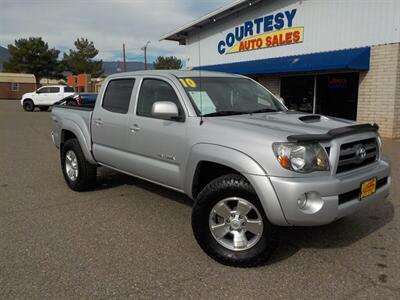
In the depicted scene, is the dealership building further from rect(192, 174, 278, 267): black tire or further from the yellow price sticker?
rect(192, 174, 278, 267): black tire

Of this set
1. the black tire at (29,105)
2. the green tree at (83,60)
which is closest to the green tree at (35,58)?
the green tree at (83,60)

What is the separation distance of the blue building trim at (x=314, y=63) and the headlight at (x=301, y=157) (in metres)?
→ 7.71

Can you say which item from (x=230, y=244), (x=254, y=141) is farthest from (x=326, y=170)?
(x=230, y=244)

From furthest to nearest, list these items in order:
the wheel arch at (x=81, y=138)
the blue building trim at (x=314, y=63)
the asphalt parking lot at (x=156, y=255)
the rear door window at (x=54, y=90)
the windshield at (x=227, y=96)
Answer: the rear door window at (x=54, y=90) < the blue building trim at (x=314, y=63) < the wheel arch at (x=81, y=138) < the windshield at (x=227, y=96) < the asphalt parking lot at (x=156, y=255)

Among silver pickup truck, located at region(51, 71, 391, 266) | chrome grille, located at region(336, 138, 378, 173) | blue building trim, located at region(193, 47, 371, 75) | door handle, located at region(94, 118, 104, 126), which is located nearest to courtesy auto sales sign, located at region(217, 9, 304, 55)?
blue building trim, located at region(193, 47, 371, 75)

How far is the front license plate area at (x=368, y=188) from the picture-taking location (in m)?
3.54

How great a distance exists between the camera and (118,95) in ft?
17.4

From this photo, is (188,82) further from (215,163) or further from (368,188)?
(368,188)

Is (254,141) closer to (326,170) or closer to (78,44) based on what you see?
(326,170)

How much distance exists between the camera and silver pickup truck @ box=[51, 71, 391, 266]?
3238 millimetres

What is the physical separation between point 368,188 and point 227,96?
1.79 meters

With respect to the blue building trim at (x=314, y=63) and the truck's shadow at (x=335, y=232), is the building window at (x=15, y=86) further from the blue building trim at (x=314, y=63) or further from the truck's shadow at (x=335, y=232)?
the truck's shadow at (x=335, y=232)

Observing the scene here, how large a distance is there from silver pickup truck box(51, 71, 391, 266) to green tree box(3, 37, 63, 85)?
65800mm

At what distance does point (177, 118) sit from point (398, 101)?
9590 mm
